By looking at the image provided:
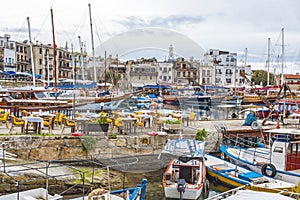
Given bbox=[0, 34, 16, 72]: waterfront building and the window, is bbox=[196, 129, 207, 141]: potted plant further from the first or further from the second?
bbox=[0, 34, 16, 72]: waterfront building

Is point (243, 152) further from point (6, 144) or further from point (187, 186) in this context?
point (6, 144)

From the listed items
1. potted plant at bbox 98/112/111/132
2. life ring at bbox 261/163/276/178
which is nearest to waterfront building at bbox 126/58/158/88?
potted plant at bbox 98/112/111/132

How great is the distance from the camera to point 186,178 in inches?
487

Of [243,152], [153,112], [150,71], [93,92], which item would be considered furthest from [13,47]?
[150,71]

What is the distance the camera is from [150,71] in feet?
28.0

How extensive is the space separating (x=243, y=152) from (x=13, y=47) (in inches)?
2143

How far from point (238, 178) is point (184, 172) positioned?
6.99ft

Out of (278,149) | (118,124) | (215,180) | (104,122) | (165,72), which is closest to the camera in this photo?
(165,72)

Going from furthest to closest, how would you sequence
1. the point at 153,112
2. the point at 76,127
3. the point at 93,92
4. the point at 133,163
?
the point at 93,92, the point at 153,112, the point at 76,127, the point at 133,163

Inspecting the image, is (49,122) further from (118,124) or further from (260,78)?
(260,78)

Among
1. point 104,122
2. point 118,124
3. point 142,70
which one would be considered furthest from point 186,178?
point 142,70

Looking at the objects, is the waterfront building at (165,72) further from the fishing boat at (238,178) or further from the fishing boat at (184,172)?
the fishing boat at (238,178)

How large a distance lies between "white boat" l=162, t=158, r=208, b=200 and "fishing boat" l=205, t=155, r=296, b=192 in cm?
92

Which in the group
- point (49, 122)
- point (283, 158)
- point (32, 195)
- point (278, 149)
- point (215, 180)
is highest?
point (49, 122)
